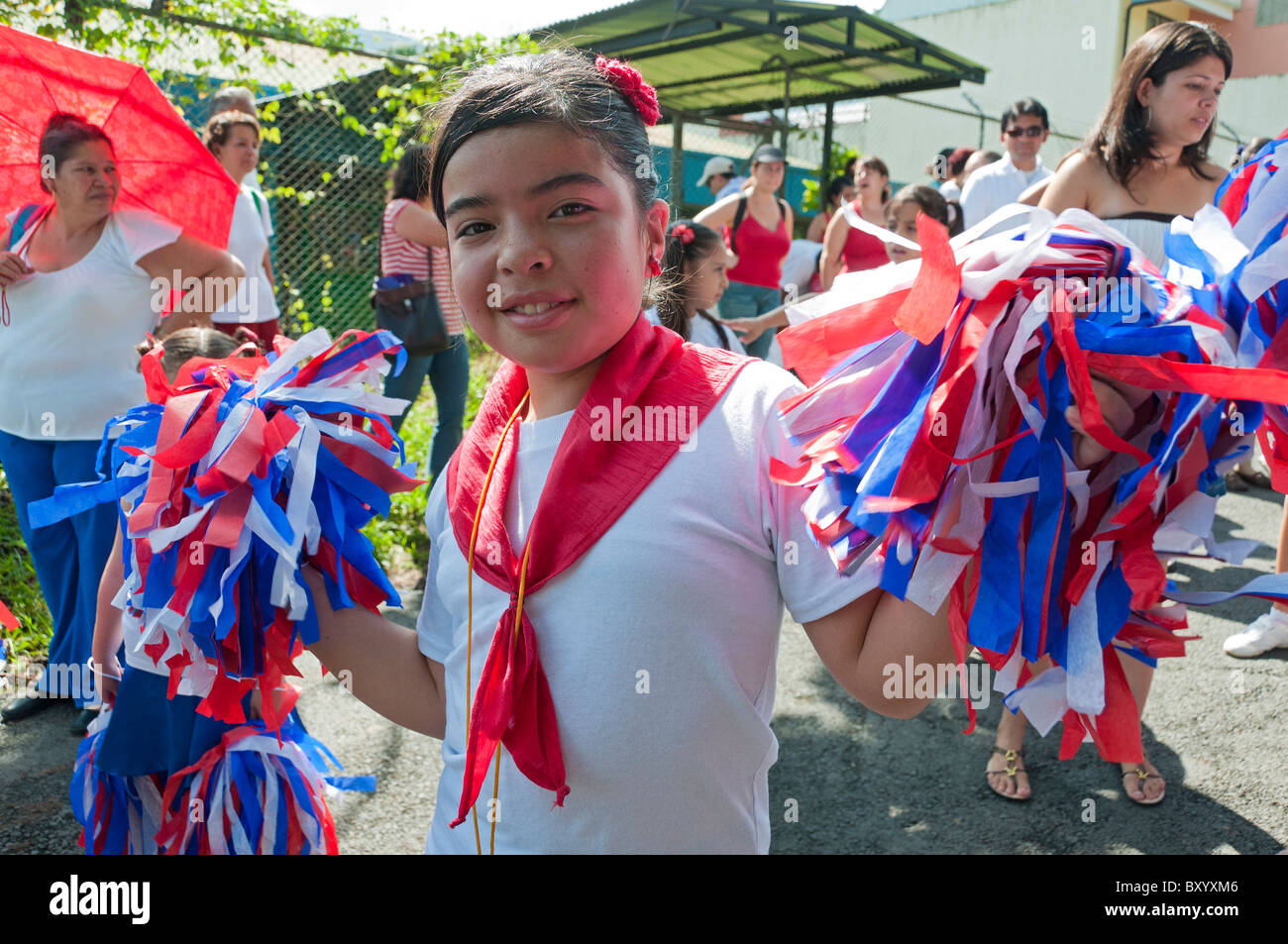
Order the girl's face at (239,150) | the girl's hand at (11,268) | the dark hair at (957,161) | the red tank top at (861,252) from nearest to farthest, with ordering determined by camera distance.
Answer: the girl's hand at (11,268) → the girl's face at (239,150) → the red tank top at (861,252) → the dark hair at (957,161)

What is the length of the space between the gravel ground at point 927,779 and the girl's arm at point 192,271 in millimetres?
1305

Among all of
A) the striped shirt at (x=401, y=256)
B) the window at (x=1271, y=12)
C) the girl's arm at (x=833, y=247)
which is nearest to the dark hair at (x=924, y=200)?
the girl's arm at (x=833, y=247)

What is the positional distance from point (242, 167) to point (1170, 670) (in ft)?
14.2

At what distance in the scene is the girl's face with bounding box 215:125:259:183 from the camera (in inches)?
172

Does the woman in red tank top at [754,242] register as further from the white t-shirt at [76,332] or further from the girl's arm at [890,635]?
the girl's arm at [890,635]

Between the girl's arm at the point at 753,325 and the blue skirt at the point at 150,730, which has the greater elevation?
the girl's arm at the point at 753,325

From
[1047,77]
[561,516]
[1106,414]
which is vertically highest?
[1047,77]

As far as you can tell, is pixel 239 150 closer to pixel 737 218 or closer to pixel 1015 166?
pixel 737 218

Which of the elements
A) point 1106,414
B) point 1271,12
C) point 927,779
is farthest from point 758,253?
point 1271,12

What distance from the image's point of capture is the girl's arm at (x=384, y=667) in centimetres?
137

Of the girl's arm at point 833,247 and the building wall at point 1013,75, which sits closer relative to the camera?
the girl's arm at point 833,247

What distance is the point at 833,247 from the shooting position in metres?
6.17

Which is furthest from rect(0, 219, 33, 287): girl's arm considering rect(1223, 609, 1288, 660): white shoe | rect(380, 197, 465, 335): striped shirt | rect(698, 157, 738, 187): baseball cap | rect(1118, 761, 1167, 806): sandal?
rect(698, 157, 738, 187): baseball cap

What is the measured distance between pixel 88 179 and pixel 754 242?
12.7 ft
